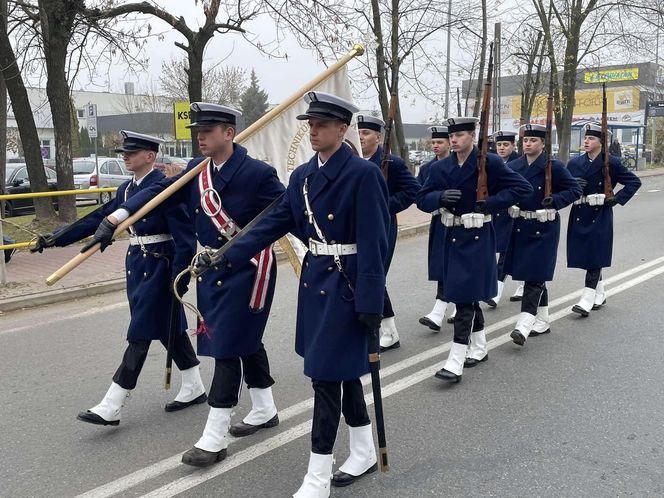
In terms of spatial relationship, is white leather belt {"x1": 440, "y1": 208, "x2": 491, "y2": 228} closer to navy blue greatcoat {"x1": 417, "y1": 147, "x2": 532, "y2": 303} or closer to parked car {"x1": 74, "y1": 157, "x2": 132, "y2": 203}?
navy blue greatcoat {"x1": 417, "y1": 147, "x2": 532, "y2": 303}

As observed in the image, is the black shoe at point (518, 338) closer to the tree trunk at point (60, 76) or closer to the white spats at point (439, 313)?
the white spats at point (439, 313)

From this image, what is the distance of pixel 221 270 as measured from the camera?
3680 mm

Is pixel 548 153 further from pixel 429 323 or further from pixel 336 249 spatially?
pixel 336 249

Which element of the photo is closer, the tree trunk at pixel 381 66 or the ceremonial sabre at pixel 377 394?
the ceremonial sabre at pixel 377 394

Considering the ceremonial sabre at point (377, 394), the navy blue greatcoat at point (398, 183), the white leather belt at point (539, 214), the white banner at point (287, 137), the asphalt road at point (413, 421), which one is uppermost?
the white banner at point (287, 137)

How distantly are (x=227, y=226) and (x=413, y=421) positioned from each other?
68.8 inches

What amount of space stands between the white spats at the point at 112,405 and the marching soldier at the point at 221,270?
0.68 meters

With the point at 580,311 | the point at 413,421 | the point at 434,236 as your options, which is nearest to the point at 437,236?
the point at 434,236

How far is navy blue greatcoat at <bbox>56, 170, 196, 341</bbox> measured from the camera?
4.19 m

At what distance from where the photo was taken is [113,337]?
6.58 m

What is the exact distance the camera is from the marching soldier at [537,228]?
6.06 metres

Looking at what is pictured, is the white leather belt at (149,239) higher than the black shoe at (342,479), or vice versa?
the white leather belt at (149,239)

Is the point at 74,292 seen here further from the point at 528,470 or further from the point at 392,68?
the point at 392,68

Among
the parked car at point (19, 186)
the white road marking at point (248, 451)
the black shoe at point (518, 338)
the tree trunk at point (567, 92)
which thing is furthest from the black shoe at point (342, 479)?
the tree trunk at point (567, 92)
